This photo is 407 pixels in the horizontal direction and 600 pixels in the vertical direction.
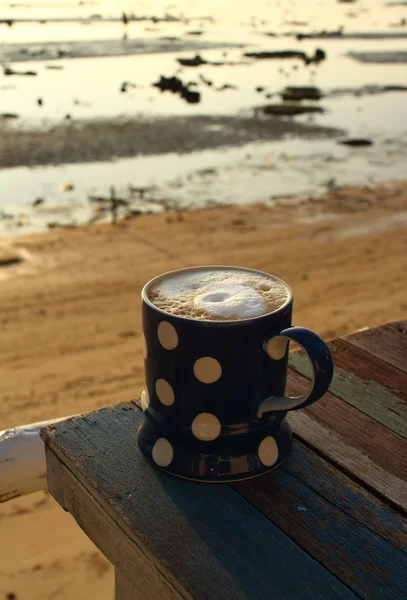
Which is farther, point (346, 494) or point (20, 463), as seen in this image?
point (20, 463)

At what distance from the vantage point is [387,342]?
1.68 meters

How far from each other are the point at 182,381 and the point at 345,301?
208 inches

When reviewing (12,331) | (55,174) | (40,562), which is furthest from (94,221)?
(40,562)

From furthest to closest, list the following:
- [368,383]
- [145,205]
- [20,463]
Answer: [145,205] < [20,463] < [368,383]

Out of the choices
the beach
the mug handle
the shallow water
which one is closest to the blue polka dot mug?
the mug handle

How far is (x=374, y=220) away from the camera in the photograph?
889 centimetres

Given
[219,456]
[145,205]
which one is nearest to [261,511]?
[219,456]

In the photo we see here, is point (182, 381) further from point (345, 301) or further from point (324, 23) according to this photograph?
point (324, 23)

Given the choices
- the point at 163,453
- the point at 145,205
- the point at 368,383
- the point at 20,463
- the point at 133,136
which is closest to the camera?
the point at 163,453

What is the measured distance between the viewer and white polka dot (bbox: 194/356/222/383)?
108 cm

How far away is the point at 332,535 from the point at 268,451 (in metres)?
0.18

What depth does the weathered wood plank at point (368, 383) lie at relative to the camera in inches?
54.4

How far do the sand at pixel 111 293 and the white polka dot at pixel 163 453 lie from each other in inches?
64.7

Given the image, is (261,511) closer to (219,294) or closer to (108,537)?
(108,537)
